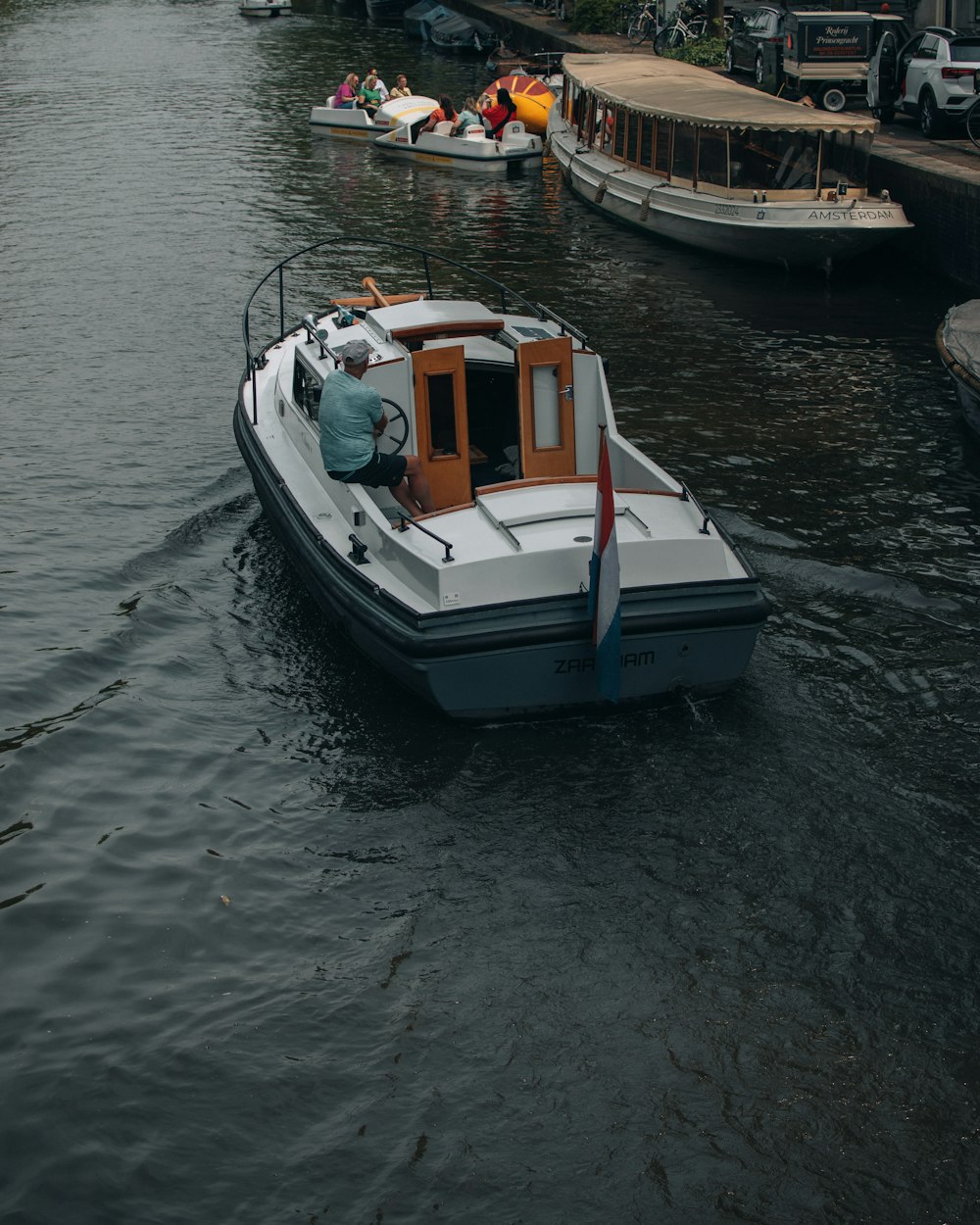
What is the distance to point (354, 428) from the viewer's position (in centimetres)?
898

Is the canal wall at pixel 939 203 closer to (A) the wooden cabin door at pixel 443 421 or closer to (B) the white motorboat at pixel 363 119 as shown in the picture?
(A) the wooden cabin door at pixel 443 421

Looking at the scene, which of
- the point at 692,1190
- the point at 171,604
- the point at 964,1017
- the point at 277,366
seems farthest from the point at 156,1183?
the point at 277,366

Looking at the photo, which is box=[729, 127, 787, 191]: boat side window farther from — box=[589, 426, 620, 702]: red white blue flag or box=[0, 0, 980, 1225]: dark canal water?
box=[589, 426, 620, 702]: red white blue flag

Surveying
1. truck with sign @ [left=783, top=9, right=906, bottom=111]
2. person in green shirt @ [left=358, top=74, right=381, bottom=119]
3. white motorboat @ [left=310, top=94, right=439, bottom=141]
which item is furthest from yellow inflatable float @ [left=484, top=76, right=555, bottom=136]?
truck with sign @ [left=783, top=9, right=906, bottom=111]

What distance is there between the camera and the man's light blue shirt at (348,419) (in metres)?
8.95

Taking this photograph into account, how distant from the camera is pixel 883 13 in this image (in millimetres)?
26766

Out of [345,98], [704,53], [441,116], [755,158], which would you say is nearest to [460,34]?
[704,53]

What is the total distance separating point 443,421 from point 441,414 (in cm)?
6

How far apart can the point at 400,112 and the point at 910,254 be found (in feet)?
44.3

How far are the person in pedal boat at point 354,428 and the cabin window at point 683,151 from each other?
517 inches

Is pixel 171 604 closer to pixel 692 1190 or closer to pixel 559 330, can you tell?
pixel 559 330

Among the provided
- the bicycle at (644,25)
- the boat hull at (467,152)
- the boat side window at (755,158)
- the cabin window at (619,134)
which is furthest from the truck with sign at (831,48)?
the bicycle at (644,25)

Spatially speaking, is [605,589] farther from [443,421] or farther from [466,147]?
[466,147]

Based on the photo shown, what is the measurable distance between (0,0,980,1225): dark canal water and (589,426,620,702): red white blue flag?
55 centimetres
